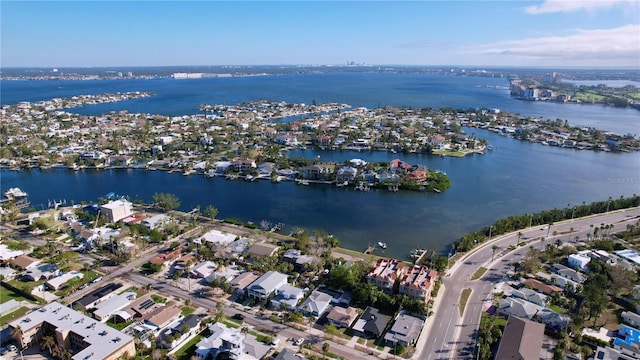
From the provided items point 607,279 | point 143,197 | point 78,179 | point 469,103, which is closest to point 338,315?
point 607,279

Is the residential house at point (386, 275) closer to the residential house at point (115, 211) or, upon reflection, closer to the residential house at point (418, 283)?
the residential house at point (418, 283)

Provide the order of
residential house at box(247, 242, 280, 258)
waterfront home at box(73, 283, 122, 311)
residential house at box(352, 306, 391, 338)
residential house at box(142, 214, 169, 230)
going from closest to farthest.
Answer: residential house at box(352, 306, 391, 338) → waterfront home at box(73, 283, 122, 311) → residential house at box(247, 242, 280, 258) → residential house at box(142, 214, 169, 230)

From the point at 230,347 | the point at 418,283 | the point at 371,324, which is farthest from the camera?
the point at 418,283

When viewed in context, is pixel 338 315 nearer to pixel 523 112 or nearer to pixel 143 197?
pixel 143 197

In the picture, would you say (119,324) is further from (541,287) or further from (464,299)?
(541,287)

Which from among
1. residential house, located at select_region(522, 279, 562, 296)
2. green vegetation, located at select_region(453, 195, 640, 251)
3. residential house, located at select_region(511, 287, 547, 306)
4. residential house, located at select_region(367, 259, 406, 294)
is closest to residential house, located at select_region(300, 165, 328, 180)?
green vegetation, located at select_region(453, 195, 640, 251)

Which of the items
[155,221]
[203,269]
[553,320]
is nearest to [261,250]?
[203,269]

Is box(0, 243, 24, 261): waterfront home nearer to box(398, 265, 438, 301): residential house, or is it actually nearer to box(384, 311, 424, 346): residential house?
box(384, 311, 424, 346): residential house
